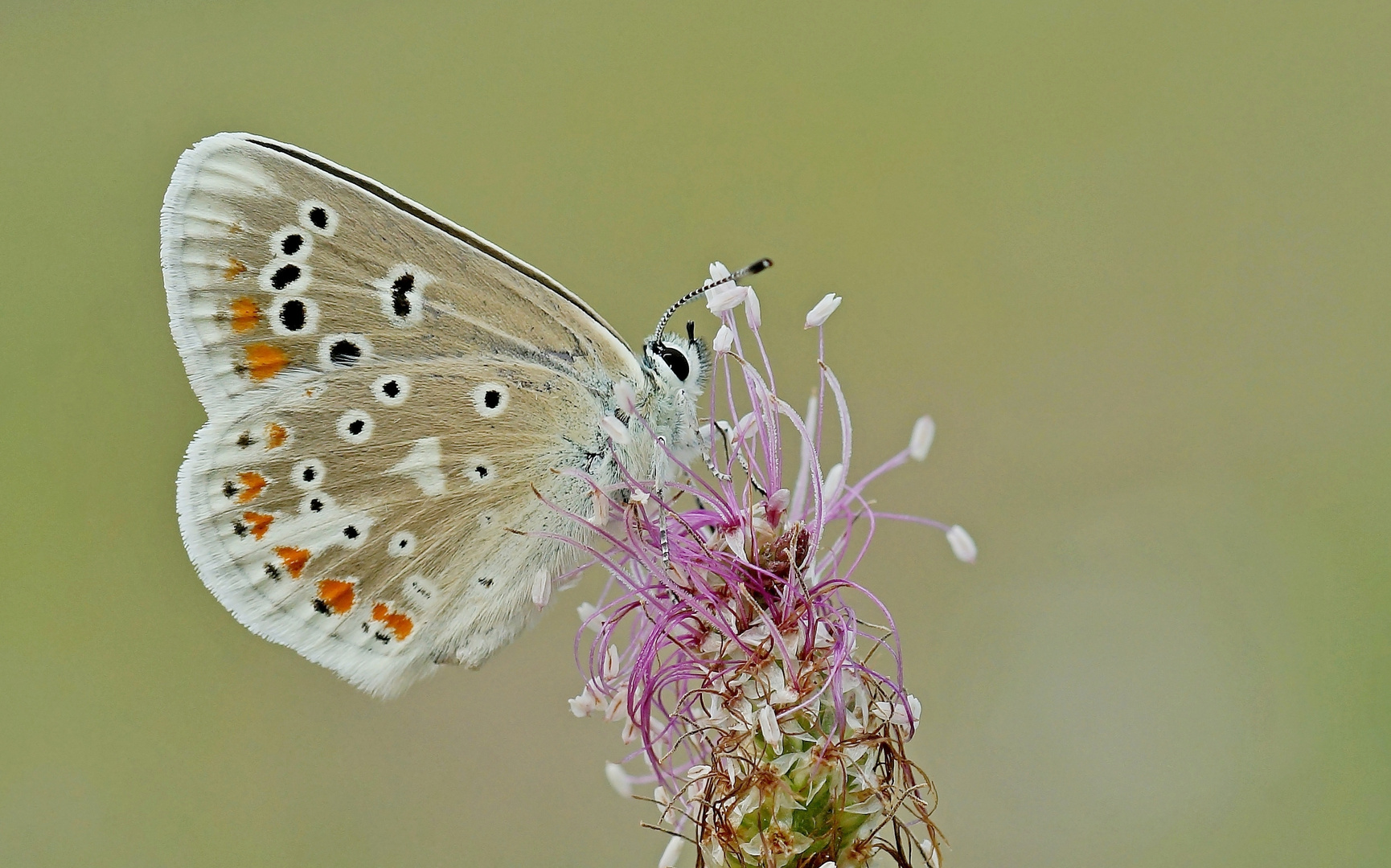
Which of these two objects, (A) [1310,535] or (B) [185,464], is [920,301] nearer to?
(A) [1310,535]

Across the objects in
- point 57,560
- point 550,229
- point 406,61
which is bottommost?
point 57,560

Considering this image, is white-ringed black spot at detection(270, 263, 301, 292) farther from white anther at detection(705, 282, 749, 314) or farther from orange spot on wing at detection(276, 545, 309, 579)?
white anther at detection(705, 282, 749, 314)

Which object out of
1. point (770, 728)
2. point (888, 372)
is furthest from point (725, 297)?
point (888, 372)

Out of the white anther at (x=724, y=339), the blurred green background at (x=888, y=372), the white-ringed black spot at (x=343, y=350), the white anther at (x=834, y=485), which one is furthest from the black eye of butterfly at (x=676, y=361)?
the blurred green background at (x=888, y=372)

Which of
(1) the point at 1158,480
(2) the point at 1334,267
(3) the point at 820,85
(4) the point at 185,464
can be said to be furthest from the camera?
(3) the point at 820,85

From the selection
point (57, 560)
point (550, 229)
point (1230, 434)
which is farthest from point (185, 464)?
point (1230, 434)

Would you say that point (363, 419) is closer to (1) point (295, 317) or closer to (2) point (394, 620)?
(1) point (295, 317)

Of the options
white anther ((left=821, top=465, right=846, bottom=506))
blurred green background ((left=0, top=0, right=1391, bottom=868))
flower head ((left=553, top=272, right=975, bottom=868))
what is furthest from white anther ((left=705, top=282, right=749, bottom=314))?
blurred green background ((left=0, top=0, right=1391, bottom=868))
